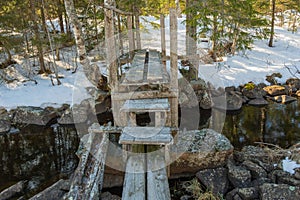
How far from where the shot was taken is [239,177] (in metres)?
4.79

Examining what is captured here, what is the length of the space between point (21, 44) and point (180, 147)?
9740mm

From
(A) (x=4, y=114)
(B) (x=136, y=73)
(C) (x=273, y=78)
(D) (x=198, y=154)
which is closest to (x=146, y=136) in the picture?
(D) (x=198, y=154)

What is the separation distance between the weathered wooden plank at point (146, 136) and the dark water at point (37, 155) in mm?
2679

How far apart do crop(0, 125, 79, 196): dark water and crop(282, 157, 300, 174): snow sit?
4803mm

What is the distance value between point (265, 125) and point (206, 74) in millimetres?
4343

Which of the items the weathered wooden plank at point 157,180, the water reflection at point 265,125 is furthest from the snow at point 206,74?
the weathered wooden plank at point 157,180

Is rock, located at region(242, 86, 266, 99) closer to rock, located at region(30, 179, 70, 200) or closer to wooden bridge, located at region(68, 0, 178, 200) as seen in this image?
wooden bridge, located at region(68, 0, 178, 200)

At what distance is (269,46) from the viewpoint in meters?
14.8

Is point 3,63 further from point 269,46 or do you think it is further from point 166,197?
point 269,46

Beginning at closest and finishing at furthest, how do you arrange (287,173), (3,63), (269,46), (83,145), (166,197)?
(166,197)
(287,173)
(83,145)
(3,63)
(269,46)

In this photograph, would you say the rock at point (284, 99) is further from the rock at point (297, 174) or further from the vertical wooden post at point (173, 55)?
the vertical wooden post at point (173, 55)

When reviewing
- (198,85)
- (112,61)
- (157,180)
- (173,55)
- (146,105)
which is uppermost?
(173,55)

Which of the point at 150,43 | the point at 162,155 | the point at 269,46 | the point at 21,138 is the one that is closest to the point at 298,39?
the point at 269,46

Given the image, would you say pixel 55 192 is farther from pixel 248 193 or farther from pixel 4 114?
pixel 4 114
